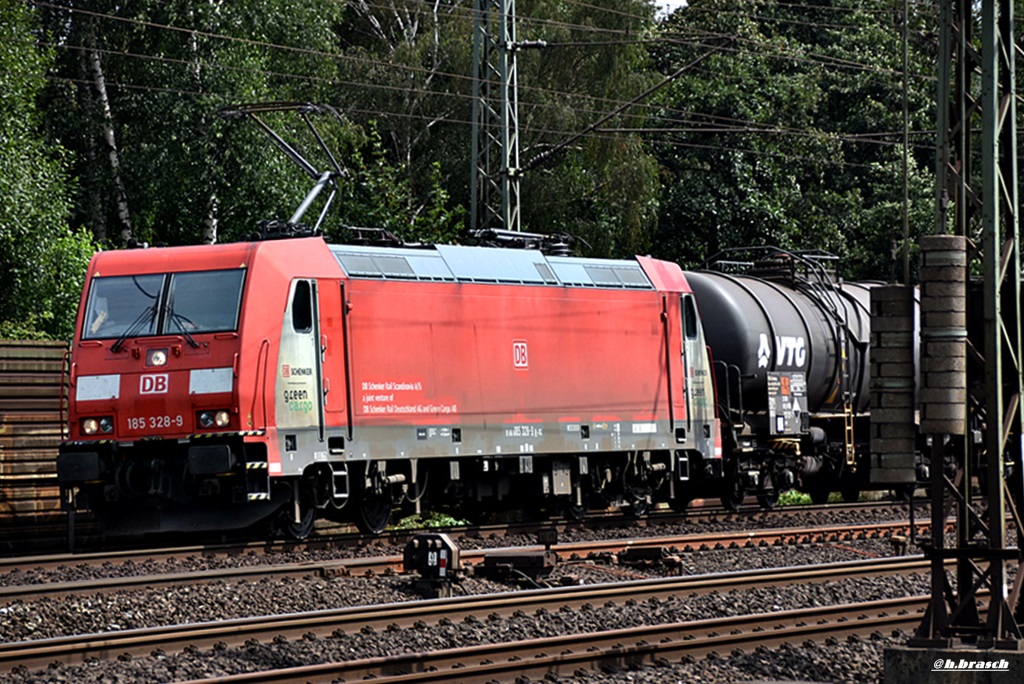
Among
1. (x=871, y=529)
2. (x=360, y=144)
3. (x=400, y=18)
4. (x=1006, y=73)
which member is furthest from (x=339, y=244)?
(x=400, y=18)

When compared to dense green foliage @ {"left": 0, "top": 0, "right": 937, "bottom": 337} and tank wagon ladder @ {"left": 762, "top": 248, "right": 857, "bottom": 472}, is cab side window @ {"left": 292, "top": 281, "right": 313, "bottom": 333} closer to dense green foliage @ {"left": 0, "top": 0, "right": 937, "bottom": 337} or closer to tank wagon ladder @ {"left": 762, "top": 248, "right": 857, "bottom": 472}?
tank wagon ladder @ {"left": 762, "top": 248, "right": 857, "bottom": 472}

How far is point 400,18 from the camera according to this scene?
4516 centimetres

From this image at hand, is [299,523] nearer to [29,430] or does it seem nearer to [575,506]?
[29,430]

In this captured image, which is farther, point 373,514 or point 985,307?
point 373,514

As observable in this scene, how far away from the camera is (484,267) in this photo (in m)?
20.6

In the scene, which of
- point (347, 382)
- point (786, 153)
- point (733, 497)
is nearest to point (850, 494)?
point (733, 497)

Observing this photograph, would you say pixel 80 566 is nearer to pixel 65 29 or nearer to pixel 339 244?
pixel 339 244

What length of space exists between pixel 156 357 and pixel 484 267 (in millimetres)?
4579

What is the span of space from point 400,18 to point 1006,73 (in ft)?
117

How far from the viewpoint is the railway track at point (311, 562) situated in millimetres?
14133

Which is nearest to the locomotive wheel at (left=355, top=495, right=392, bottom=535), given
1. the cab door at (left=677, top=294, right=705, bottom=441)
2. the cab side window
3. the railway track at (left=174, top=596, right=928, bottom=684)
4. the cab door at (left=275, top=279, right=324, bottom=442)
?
the cab door at (left=275, top=279, right=324, bottom=442)

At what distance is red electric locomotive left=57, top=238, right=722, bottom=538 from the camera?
1781cm

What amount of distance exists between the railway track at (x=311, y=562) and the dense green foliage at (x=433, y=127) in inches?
384

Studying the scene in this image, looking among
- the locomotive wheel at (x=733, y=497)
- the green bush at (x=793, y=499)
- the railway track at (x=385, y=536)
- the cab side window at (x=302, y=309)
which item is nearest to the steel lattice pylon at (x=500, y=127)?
the railway track at (x=385, y=536)
